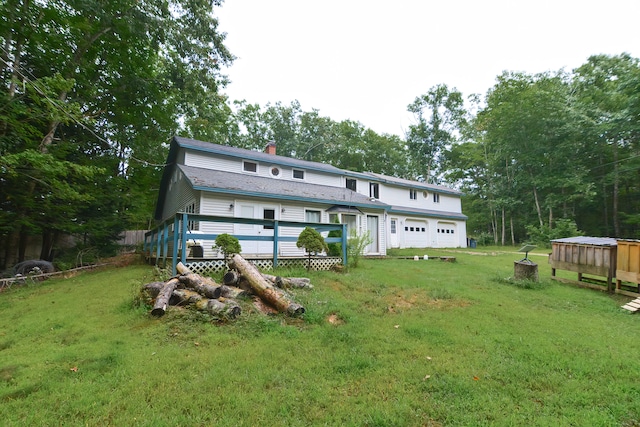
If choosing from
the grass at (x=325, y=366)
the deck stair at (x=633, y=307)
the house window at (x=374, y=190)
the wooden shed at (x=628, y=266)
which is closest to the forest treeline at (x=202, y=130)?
the grass at (x=325, y=366)

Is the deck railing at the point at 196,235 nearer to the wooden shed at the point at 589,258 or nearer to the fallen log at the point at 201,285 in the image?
the fallen log at the point at 201,285

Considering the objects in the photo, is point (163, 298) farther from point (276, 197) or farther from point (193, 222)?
point (276, 197)

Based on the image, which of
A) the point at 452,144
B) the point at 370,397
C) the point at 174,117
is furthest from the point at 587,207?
the point at 174,117

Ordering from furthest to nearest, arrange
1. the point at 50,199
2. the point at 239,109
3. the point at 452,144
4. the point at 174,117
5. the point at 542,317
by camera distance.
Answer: the point at 452,144 → the point at 239,109 → the point at 174,117 → the point at 50,199 → the point at 542,317

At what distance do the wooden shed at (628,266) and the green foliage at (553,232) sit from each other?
56.5 ft

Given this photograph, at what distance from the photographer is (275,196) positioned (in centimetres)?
1213

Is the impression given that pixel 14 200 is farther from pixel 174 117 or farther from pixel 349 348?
pixel 349 348

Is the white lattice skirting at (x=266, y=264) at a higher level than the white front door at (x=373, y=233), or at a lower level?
lower

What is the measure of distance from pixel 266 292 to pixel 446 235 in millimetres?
21072

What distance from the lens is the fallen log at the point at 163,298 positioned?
444cm

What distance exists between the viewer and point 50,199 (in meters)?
11.3

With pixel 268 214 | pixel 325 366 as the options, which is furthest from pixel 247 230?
pixel 325 366

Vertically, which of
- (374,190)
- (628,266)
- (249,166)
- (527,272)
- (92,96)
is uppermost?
(92,96)

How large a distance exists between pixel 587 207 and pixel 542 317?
29691 mm
